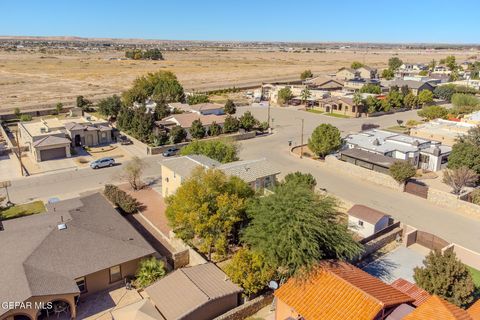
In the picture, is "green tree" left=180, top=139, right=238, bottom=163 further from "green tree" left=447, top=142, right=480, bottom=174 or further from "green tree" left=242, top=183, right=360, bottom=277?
"green tree" left=447, top=142, right=480, bottom=174

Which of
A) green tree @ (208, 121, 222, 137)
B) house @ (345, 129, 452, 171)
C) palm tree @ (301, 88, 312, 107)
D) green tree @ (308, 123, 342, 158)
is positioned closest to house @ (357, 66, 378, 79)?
palm tree @ (301, 88, 312, 107)

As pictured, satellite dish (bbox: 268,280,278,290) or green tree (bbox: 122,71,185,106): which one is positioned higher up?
green tree (bbox: 122,71,185,106)

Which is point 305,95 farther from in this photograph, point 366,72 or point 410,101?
point 366,72

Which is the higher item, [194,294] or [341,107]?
[341,107]

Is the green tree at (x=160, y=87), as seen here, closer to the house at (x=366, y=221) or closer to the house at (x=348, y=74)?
the house at (x=366, y=221)

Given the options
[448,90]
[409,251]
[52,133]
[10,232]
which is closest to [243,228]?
[409,251]

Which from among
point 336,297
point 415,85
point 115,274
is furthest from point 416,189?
point 415,85
